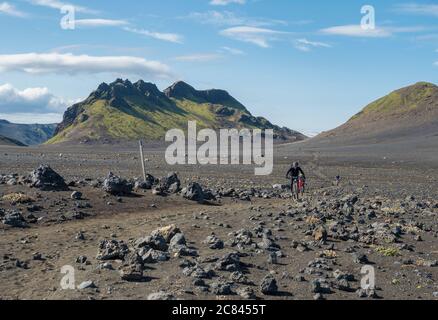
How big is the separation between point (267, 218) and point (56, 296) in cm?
1033

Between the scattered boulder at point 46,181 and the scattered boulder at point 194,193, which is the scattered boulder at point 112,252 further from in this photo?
the scattered boulder at point 194,193

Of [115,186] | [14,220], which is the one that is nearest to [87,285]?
[14,220]

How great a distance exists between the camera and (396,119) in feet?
489

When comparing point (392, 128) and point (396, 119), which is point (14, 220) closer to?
point (392, 128)

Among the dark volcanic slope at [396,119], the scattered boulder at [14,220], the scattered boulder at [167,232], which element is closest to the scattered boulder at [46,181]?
the scattered boulder at [14,220]

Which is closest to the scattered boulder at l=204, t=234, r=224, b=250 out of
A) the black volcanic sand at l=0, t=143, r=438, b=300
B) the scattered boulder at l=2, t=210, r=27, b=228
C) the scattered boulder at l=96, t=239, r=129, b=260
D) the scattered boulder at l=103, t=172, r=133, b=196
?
the black volcanic sand at l=0, t=143, r=438, b=300

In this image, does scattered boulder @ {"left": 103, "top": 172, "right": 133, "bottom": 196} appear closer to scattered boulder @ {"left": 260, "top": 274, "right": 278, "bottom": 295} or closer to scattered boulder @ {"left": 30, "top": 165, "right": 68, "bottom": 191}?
scattered boulder @ {"left": 30, "top": 165, "right": 68, "bottom": 191}

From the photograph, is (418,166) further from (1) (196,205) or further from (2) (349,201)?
(1) (196,205)

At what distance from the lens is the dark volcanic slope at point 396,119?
436 feet

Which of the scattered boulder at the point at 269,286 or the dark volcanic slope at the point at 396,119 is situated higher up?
the dark volcanic slope at the point at 396,119

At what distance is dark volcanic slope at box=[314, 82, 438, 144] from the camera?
13300 cm
